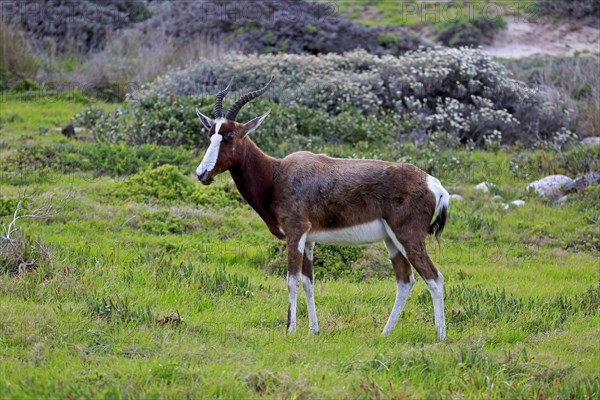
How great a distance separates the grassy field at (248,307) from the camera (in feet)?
21.0

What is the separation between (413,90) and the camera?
64.7 ft

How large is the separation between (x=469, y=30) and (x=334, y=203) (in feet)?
96.7

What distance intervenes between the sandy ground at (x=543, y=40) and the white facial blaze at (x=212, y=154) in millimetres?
27221

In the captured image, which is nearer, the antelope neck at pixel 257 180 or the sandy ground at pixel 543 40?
the antelope neck at pixel 257 180

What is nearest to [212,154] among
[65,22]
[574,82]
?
[574,82]

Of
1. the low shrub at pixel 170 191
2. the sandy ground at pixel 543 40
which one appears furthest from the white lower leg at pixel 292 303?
the sandy ground at pixel 543 40

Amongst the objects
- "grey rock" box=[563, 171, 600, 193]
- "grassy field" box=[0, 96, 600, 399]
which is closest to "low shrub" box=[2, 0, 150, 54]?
→ "grassy field" box=[0, 96, 600, 399]

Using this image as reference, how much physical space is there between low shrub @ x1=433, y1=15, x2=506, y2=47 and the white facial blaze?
28546mm

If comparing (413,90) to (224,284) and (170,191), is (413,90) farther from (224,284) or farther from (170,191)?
(224,284)

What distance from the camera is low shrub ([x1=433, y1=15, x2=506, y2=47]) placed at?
35406 millimetres

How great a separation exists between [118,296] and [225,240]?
371 centimetres

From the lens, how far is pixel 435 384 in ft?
21.5

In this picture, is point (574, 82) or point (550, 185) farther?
point (574, 82)

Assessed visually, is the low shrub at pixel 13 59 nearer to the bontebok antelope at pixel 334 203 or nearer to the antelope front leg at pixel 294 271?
the bontebok antelope at pixel 334 203
